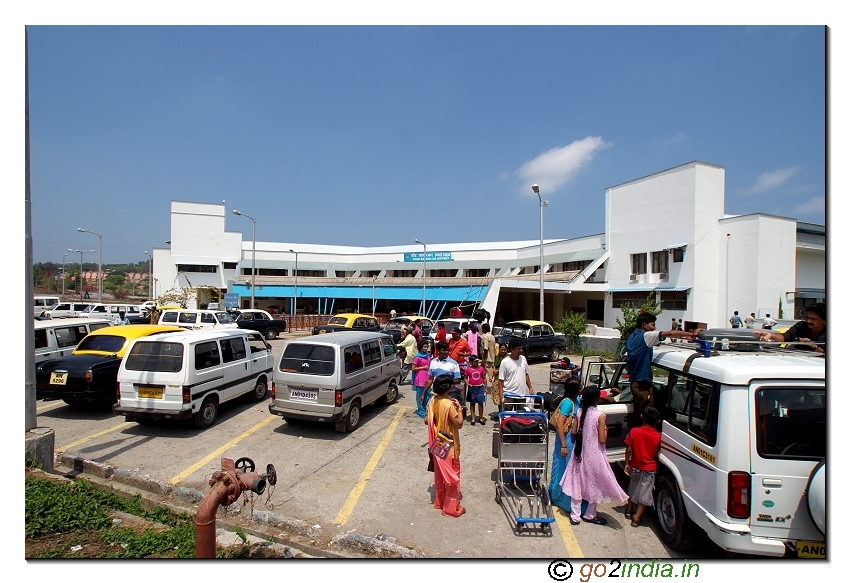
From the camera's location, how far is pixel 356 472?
610 cm

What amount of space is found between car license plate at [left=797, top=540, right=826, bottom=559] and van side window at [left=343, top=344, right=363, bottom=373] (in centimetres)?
614

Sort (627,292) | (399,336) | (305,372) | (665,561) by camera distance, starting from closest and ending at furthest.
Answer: (665,561) → (305,372) → (399,336) → (627,292)

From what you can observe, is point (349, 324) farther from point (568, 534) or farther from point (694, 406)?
point (694, 406)

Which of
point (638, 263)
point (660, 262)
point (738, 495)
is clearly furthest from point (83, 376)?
point (638, 263)

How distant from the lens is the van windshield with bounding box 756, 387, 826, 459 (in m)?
3.27

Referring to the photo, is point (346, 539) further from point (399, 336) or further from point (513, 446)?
point (399, 336)

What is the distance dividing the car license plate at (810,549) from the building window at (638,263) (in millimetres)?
25010

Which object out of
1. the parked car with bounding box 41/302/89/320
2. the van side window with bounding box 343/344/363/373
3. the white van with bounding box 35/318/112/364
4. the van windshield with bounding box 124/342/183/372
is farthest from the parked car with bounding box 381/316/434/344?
the parked car with bounding box 41/302/89/320

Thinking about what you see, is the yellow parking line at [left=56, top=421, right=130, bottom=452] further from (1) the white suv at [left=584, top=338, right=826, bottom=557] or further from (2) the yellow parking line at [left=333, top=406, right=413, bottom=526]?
(1) the white suv at [left=584, top=338, right=826, bottom=557]

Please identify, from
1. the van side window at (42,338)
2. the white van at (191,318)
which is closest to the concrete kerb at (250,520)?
the van side window at (42,338)

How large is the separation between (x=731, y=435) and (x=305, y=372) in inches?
239

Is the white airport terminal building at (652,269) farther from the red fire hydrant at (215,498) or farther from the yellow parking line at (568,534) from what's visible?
the red fire hydrant at (215,498)
